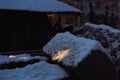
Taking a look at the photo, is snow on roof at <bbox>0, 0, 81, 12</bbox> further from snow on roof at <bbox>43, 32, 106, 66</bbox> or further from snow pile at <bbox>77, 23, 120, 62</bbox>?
snow on roof at <bbox>43, 32, 106, 66</bbox>

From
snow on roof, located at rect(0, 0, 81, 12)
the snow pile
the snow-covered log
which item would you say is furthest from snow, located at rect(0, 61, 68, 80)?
snow on roof, located at rect(0, 0, 81, 12)

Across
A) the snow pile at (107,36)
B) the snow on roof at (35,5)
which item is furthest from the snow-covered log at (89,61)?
the snow on roof at (35,5)

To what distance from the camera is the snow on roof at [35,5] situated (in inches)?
464

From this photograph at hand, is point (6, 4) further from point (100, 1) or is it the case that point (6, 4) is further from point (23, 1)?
point (100, 1)

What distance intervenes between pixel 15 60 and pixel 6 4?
7.11 metres

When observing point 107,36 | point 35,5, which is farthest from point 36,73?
point 35,5

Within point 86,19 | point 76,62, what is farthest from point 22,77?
point 86,19

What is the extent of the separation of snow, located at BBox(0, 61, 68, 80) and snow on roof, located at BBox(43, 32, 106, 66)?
150 millimetres

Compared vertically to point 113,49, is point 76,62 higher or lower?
higher

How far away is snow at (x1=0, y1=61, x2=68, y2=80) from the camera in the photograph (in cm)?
417

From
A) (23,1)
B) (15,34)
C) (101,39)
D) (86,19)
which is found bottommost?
(86,19)

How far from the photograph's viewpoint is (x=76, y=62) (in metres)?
4.06

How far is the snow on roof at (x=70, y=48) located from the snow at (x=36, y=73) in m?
0.15

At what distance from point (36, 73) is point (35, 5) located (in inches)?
314
